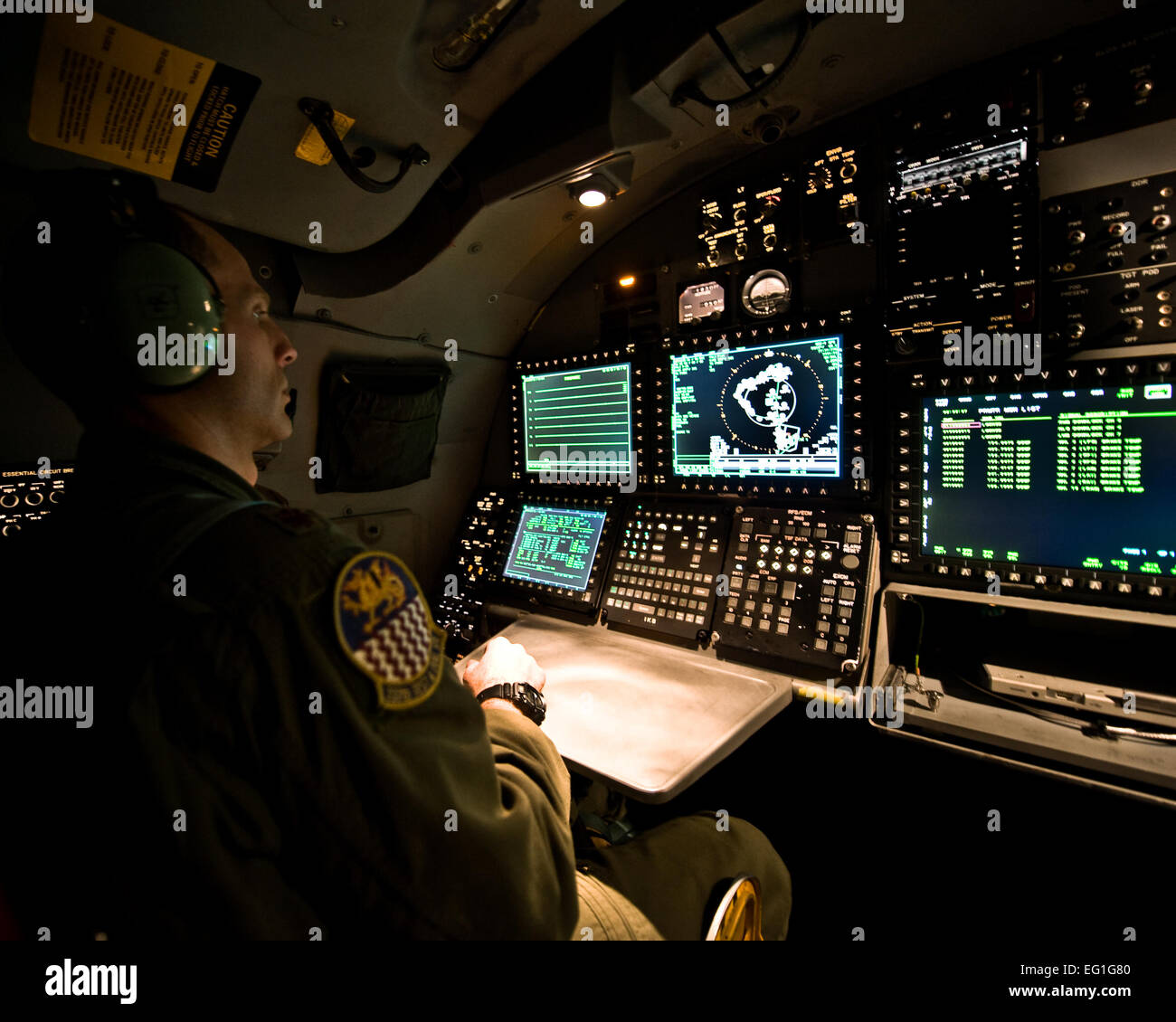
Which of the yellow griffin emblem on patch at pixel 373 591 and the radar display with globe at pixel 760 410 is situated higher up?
the radar display with globe at pixel 760 410

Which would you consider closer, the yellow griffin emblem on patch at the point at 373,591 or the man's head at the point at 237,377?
the yellow griffin emblem on patch at the point at 373,591

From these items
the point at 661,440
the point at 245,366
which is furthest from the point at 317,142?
the point at 661,440

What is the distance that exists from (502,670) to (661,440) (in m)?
0.94

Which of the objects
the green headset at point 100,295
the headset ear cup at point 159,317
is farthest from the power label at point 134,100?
the headset ear cup at point 159,317

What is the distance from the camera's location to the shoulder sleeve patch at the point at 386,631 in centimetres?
58

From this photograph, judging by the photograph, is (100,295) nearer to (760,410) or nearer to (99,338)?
(99,338)

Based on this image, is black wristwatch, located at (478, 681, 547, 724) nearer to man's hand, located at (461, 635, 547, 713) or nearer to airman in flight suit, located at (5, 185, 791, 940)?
man's hand, located at (461, 635, 547, 713)

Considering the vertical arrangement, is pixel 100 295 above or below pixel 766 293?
below

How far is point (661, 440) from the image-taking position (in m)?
1.79

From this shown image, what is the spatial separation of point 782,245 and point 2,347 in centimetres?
193

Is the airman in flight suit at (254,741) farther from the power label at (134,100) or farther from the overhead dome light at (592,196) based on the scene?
the overhead dome light at (592,196)

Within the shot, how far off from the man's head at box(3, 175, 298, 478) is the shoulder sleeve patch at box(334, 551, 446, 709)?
1.13 feet
